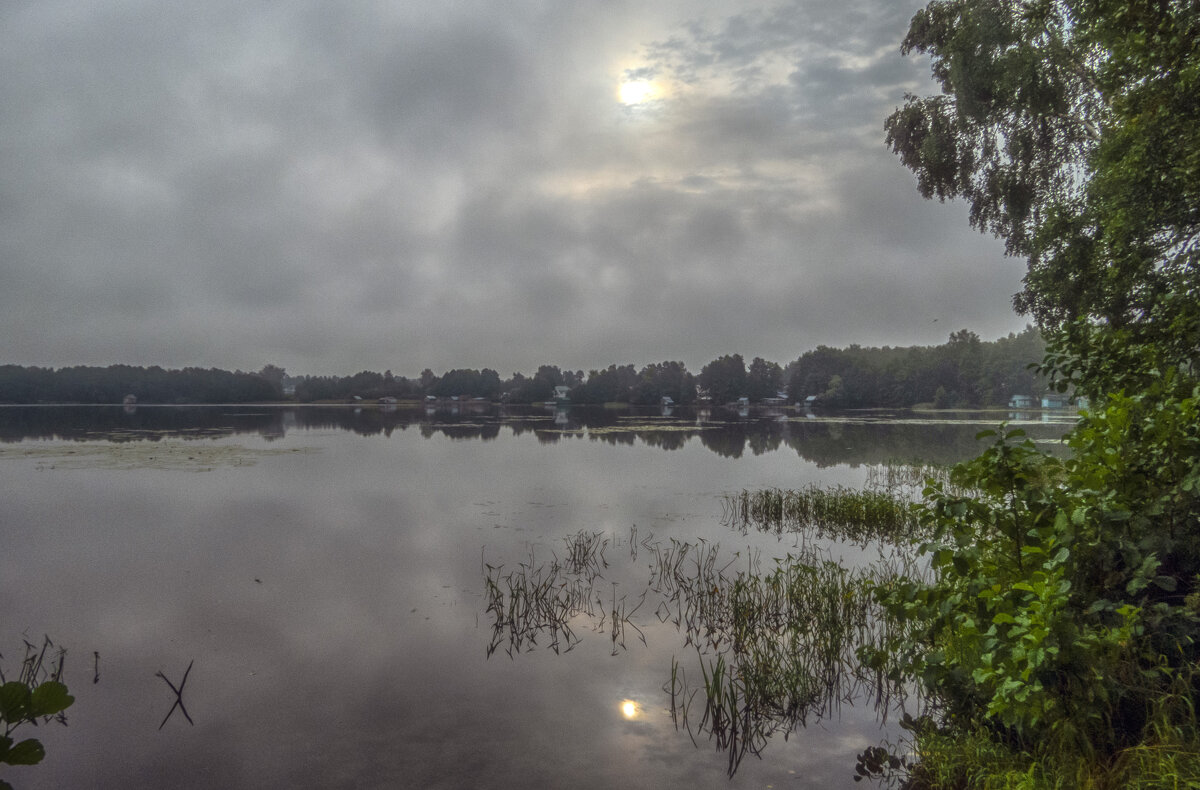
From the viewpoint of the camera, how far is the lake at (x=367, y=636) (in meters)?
5.50

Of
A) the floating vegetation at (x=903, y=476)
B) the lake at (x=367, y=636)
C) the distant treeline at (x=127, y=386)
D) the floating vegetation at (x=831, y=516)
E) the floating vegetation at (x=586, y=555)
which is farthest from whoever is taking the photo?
the distant treeline at (x=127, y=386)

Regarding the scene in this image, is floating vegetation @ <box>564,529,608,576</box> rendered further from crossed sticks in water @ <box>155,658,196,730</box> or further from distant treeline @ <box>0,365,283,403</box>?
distant treeline @ <box>0,365,283,403</box>

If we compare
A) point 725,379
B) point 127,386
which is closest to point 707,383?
point 725,379

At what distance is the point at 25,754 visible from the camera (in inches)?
70.6

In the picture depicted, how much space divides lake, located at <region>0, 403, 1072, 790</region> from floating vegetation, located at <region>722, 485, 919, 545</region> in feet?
2.81

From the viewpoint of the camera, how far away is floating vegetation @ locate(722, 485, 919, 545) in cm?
1373

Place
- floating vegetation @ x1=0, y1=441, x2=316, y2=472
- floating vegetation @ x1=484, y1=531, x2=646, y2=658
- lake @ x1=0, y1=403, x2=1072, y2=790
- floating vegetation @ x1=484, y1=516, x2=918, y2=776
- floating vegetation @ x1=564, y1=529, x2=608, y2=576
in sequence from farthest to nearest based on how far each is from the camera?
floating vegetation @ x1=0, y1=441, x2=316, y2=472 < floating vegetation @ x1=564, y1=529, x2=608, y2=576 < floating vegetation @ x1=484, y1=531, x2=646, y2=658 < floating vegetation @ x1=484, y1=516, x2=918, y2=776 < lake @ x1=0, y1=403, x2=1072, y2=790

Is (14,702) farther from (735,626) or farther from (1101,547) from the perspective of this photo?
(735,626)

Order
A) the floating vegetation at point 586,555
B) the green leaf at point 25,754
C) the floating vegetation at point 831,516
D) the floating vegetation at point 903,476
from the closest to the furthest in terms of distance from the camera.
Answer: the green leaf at point 25,754, the floating vegetation at point 586,555, the floating vegetation at point 831,516, the floating vegetation at point 903,476

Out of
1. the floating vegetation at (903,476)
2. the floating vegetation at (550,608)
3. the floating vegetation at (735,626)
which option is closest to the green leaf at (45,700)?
the floating vegetation at (735,626)

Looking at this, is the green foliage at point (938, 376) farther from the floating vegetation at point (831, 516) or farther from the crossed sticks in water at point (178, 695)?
the crossed sticks in water at point (178, 695)

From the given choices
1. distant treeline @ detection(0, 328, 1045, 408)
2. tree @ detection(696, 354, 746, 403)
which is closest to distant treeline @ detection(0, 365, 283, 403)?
distant treeline @ detection(0, 328, 1045, 408)

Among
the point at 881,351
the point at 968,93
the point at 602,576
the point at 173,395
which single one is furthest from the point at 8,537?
the point at 881,351

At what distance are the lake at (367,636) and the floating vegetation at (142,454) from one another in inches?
128
